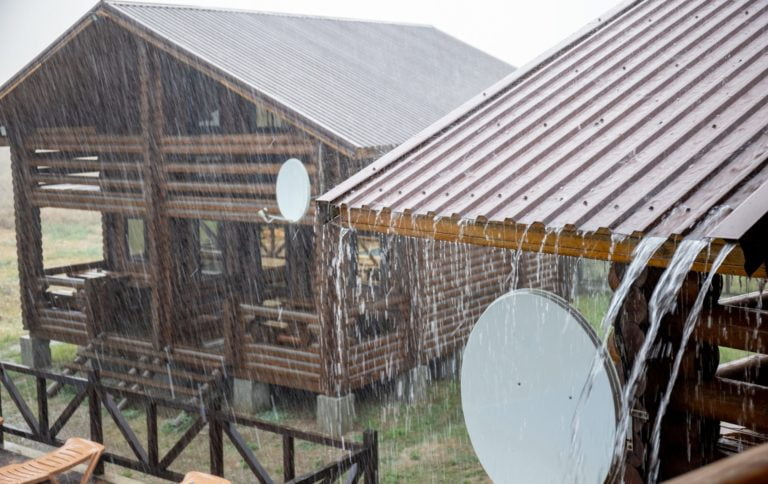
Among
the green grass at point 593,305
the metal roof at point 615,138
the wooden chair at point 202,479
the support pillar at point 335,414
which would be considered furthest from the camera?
the green grass at point 593,305

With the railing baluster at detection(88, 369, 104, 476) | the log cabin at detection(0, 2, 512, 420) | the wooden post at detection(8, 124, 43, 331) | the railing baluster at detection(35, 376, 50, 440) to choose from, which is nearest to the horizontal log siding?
the log cabin at detection(0, 2, 512, 420)

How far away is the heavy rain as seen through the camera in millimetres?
4508

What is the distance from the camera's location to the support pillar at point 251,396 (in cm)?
1253

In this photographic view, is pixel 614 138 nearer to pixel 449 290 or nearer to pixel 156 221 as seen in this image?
pixel 449 290

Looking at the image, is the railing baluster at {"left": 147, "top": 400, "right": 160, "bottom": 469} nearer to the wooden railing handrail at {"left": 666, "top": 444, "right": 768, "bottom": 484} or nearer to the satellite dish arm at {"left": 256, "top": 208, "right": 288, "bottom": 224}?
the satellite dish arm at {"left": 256, "top": 208, "right": 288, "bottom": 224}

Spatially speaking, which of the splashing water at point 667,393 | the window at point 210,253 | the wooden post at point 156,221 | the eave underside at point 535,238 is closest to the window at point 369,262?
the window at point 210,253

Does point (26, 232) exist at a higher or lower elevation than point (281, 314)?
higher

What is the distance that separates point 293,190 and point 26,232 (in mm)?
7294

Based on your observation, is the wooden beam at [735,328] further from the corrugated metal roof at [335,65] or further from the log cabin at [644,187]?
the corrugated metal roof at [335,65]

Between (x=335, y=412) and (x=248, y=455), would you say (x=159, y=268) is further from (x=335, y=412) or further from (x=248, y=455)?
(x=248, y=455)

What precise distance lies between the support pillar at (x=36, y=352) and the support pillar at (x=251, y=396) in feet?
17.3

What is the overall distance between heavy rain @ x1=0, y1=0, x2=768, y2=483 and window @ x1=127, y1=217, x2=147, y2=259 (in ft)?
0.15

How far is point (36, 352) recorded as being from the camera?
15.8 metres

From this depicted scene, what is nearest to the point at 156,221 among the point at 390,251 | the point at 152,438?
the point at 390,251
